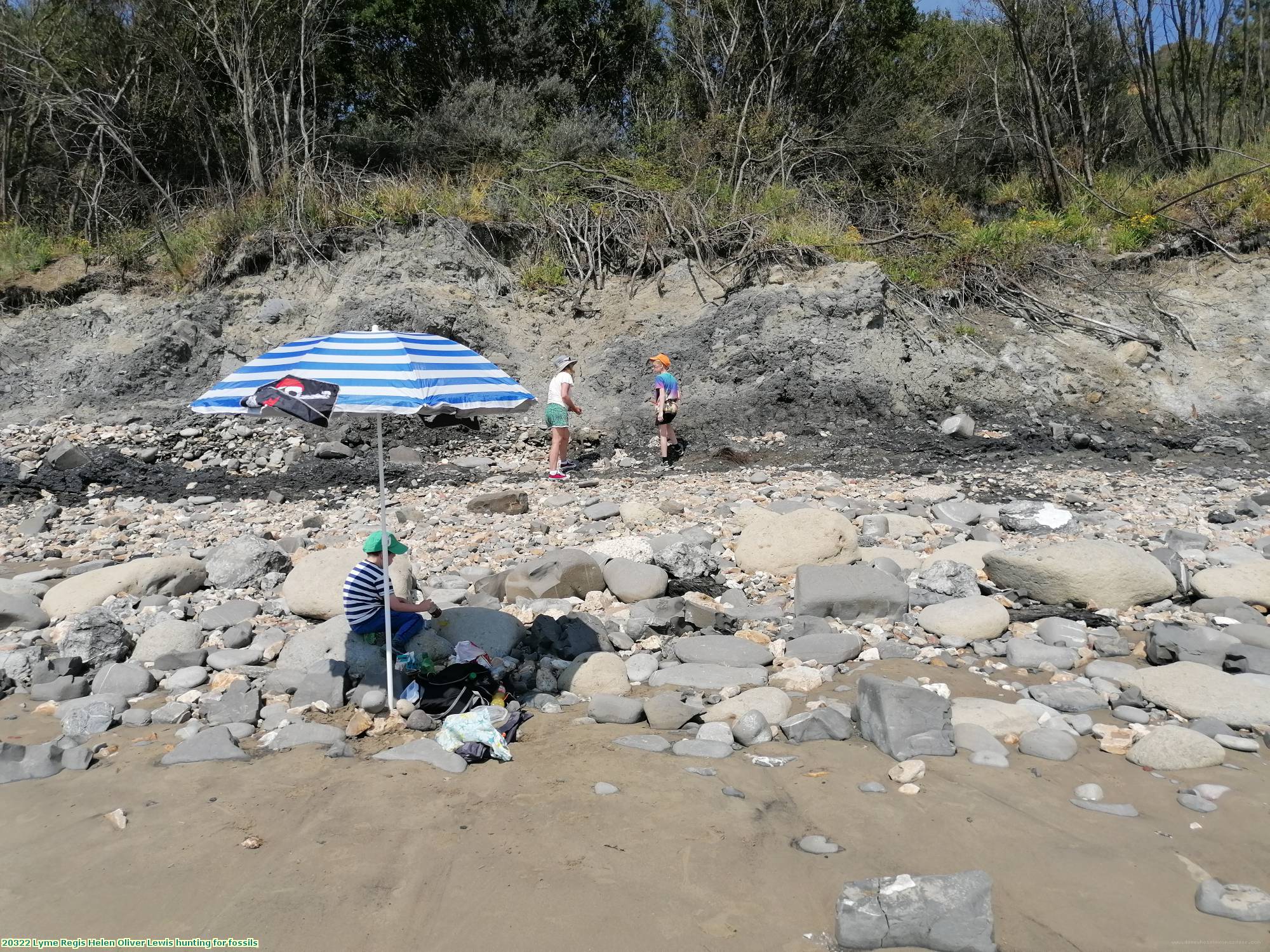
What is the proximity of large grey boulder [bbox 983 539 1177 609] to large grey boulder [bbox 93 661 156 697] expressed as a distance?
18.2 feet

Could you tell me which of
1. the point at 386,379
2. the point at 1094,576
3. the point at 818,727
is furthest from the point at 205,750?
the point at 1094,576

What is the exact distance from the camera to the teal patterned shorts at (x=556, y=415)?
10.7 meters

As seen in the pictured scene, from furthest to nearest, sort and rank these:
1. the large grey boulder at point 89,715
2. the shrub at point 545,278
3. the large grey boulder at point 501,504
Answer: the shrub at point 545,278, the large grey boulder at point 501,504, the large grey boulder at point 89,715

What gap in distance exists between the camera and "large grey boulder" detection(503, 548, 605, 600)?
6.42 metres

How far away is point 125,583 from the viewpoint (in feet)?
21.8

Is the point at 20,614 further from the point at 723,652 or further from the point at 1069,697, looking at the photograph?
the point at 1069,697

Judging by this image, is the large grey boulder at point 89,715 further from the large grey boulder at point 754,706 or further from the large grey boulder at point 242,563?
the large grey boulder at point 754,706

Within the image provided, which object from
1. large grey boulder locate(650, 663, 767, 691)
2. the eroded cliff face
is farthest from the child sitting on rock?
the eroded cliff face

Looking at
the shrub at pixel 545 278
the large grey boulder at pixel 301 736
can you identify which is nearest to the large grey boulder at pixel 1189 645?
the large grey boulder at pixel 301 736

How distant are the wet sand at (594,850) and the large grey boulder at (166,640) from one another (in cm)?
129

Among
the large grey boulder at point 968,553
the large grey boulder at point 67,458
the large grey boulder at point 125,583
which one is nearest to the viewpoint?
the large grey boulder at point 125,583

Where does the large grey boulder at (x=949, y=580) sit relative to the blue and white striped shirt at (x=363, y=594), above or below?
below

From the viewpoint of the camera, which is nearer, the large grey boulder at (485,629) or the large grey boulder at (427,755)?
the large grey boulder at (427,755)

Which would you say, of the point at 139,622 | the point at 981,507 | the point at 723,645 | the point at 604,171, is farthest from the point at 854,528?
the point at 604,171
